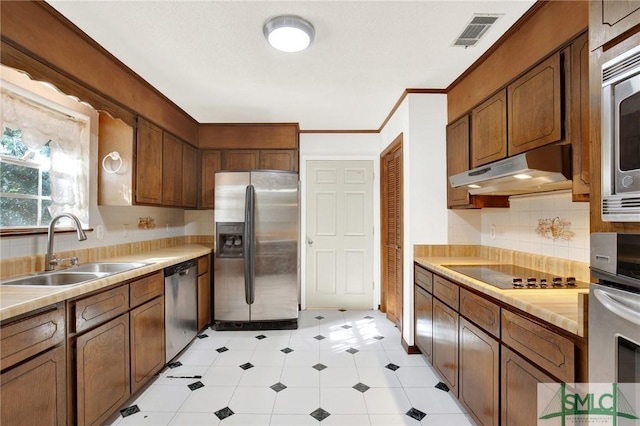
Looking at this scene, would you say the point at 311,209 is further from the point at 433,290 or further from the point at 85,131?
the point at 85,131

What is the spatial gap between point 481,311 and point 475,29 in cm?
173

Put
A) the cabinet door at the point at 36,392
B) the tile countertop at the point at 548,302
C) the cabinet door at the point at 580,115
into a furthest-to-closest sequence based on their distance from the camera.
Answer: the cabinet door at the point at 580,115 < the cabinet door at the point at 36,392 < the tile countertop at the point at 548,302

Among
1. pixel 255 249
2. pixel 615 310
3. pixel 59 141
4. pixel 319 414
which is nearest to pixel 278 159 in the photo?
pixel 255 249

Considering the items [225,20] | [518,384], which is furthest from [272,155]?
[518,384]

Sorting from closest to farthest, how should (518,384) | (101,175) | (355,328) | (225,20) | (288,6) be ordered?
(518,384), (288,6), (225,20), (101,175), (355,328)

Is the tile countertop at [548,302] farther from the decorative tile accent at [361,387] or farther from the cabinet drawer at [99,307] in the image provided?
the cabinet drawer at [99,307]

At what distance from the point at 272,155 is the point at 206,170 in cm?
89

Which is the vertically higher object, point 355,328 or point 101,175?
point 101,175

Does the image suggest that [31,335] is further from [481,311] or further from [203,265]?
[481,311]

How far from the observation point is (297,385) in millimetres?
2287

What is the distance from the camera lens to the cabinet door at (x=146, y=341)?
205 cm

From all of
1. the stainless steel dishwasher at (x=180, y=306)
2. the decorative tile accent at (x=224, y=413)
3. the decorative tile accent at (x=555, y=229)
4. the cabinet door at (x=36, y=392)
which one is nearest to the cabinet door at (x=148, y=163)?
the stainless steel dishwasher at (x=180, y=306)

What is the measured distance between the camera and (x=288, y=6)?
168 cm

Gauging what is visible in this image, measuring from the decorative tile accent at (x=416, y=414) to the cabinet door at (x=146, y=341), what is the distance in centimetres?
186
